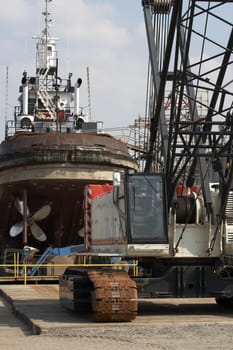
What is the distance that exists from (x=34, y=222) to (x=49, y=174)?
4.06m

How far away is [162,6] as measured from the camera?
20.1 m

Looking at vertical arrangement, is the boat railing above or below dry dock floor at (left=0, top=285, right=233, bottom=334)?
above

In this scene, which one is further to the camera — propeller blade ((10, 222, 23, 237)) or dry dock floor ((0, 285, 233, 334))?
propeller blade ((10, 222, 23, 237))

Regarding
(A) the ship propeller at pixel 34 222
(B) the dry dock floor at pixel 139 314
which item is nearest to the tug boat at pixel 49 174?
(A) the ship propeller at pixel 34 222

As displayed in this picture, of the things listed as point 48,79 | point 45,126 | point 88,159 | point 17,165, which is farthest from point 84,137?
point 48,79

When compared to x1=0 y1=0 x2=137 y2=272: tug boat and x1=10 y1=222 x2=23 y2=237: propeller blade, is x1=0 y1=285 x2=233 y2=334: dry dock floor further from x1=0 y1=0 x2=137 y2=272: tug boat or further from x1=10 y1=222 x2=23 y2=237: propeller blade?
x1=10 y1=222 x2=23 y2=237: propeller blade

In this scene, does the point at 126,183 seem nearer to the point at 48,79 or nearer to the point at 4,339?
the point at 4,339

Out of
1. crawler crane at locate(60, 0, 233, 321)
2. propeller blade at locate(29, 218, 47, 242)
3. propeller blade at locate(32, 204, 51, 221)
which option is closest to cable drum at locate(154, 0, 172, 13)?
crawler crane at locate(60, 0, 233, 321)

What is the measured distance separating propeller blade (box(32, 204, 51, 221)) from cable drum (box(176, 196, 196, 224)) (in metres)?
20.1

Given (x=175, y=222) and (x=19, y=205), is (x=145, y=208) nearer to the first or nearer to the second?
(x=175, y=222)

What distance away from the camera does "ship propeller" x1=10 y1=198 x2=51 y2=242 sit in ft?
106

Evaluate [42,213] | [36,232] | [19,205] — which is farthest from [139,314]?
[36,232]

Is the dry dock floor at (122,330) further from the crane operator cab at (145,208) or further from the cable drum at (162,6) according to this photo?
the cable drum at (162,6)

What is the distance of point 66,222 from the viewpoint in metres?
33.5
